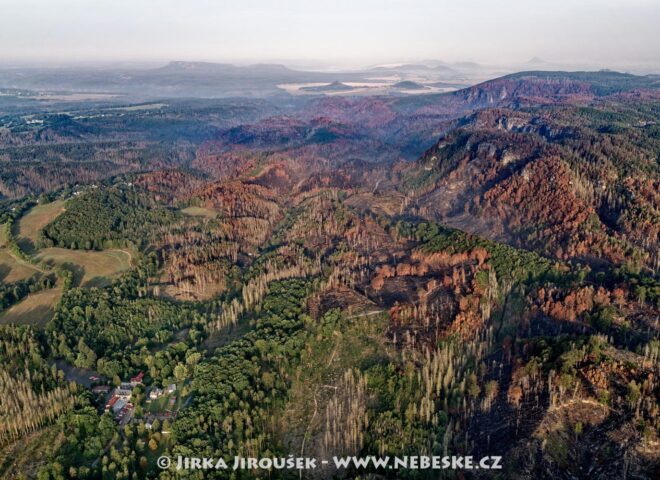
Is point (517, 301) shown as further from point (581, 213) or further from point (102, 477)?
point (102, 477)

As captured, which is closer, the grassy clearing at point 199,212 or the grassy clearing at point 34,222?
the grassy clearing at point 34,222

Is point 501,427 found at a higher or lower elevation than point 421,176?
lower


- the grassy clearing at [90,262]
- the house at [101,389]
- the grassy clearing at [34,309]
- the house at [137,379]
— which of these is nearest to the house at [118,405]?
the house at [137,379]

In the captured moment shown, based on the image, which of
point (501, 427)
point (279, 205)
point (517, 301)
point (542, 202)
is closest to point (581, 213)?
point (542, 202)

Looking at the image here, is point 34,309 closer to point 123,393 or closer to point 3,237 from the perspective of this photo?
point 123,393

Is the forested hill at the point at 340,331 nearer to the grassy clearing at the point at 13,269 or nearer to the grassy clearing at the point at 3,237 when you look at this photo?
the grassy clearing at the point at 13,269

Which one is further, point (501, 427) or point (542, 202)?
point (542, 202)
